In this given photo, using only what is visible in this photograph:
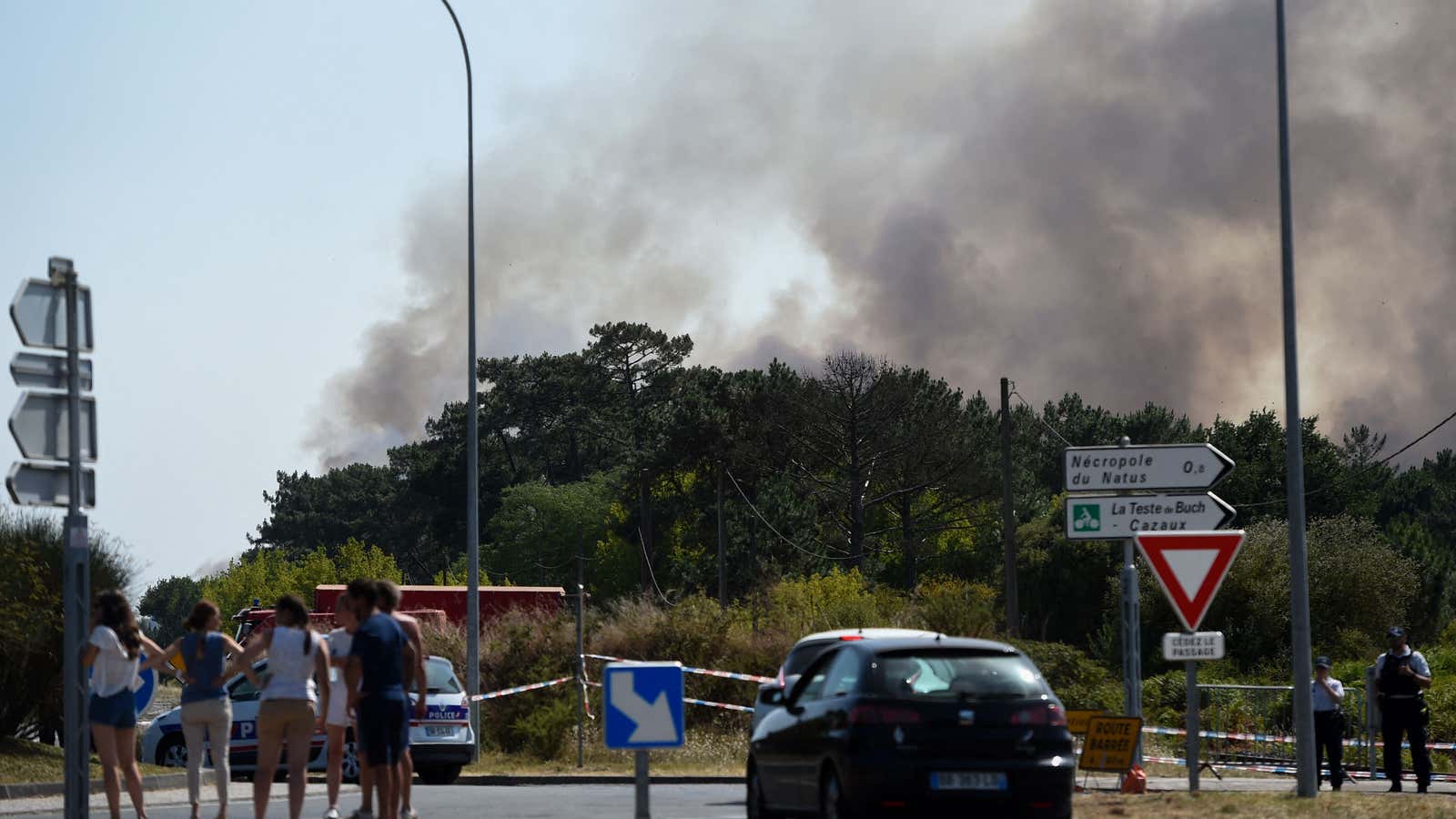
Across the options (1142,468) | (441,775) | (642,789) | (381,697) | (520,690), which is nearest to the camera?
(642,789)

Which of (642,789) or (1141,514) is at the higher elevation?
(1141,514)

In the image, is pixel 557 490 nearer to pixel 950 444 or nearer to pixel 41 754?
pixel 950 444

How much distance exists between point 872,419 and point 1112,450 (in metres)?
60.8

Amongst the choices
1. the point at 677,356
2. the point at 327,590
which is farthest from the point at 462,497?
the point at 327,590

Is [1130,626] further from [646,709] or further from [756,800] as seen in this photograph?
[646,709]

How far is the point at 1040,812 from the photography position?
1288 centimetres

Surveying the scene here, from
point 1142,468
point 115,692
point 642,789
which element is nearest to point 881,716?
point 642,789

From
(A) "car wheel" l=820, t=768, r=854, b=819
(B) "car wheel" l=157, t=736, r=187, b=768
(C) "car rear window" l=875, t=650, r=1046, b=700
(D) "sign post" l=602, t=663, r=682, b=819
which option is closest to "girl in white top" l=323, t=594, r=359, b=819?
(A) "car wheel" l=820, t=768, r=854, b=819

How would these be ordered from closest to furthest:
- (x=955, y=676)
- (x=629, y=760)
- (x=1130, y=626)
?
(x=955, y=676)
(x=1130, y=626)
(x=629, y=760)

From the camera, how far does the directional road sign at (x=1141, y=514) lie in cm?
1744

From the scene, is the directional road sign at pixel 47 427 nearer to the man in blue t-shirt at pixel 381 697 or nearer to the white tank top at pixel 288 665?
the white tank top at pixel 288 665

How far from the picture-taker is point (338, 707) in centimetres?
1459

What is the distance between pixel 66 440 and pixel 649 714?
483cm

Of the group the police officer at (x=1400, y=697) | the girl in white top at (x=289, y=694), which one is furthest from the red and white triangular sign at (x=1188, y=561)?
→ the girl in white top at (x=289, y=694)
